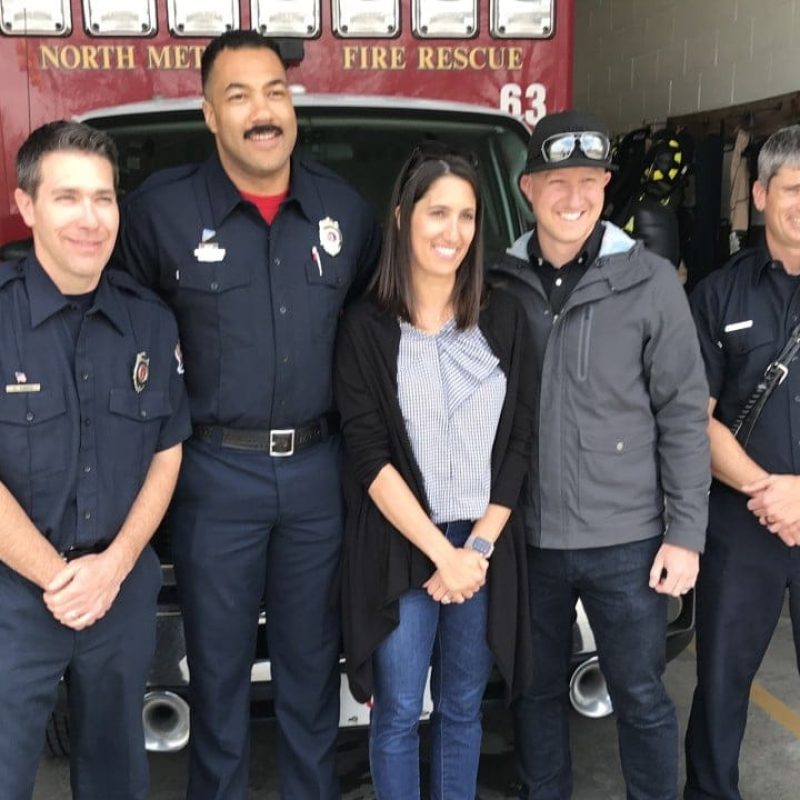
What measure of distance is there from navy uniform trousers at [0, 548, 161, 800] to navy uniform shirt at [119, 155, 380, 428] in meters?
0.44

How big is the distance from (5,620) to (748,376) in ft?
6.11

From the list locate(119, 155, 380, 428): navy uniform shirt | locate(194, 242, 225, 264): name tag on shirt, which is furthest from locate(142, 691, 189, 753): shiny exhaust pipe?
locate(194, 242, 225, 264): name tag on shirt

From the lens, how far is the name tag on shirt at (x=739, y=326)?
8.42 feet

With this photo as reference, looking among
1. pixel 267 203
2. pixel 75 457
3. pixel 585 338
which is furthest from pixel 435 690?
pixel 267 203

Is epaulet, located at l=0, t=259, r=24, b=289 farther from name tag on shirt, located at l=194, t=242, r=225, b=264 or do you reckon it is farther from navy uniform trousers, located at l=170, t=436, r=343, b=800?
navy uniform trousers, located at l=170, t=436, r=343, b=800

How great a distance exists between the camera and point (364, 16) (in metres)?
3.62

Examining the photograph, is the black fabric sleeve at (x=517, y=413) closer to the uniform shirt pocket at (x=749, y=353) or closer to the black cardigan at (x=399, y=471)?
the black cardigan at (x=399, y=471)

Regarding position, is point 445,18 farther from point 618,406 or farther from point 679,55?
point 679,55

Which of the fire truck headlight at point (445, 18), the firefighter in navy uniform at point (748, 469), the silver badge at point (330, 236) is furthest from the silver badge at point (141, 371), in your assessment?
the fire truck headlight at point (445, 18)

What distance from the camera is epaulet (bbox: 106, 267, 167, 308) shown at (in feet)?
7.26

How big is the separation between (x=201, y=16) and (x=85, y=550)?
87.0 inches

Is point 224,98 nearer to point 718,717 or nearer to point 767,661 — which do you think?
point 718,717

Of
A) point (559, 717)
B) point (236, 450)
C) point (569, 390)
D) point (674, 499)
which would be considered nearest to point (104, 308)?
point (236, 450)

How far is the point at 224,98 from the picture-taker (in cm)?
243
